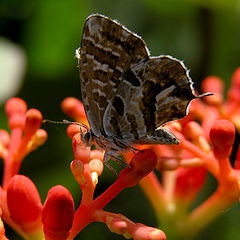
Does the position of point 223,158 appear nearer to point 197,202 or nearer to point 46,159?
point 197,202

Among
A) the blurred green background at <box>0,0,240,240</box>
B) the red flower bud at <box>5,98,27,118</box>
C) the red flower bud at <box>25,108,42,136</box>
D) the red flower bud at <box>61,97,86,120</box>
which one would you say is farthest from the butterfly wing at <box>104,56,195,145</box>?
the blurred green background at <box>0,0,240,240</box>

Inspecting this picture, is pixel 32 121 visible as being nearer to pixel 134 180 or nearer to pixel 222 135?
pixel 134 180

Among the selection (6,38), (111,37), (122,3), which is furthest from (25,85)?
(111,37)

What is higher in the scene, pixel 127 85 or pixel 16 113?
pixel 127 85

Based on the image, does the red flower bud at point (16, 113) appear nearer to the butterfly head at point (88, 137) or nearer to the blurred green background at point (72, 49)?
the butterfly head at point (88, 137)

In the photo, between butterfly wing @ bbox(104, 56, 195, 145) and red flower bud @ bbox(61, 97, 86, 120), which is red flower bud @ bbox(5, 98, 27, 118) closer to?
red flower bud @ bbox(61, 97, 86, 120)

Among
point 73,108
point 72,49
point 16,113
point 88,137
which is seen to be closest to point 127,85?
point 88,137
